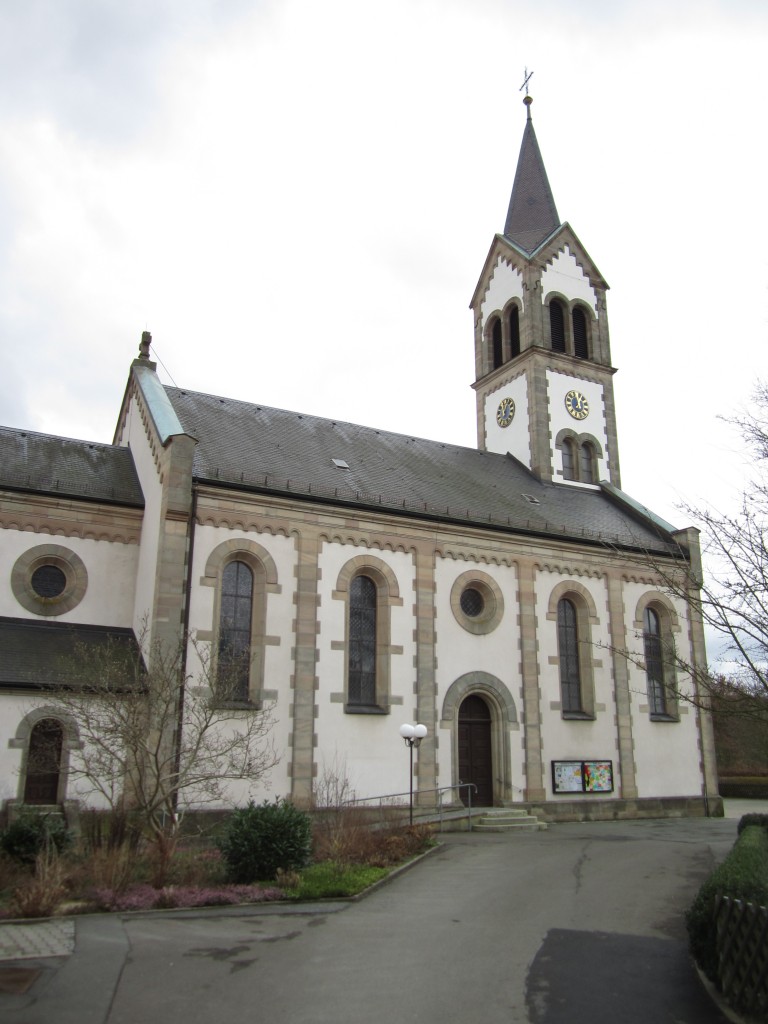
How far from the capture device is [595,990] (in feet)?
31.4

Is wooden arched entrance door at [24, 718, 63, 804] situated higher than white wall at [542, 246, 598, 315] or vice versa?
white wall at [542, 246, 598, 315]

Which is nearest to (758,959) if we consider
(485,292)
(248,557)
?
(248,557)

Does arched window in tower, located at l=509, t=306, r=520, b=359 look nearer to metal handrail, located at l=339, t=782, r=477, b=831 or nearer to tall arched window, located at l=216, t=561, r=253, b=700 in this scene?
tall arched window, located at l=216, t=561, r=253, b=700

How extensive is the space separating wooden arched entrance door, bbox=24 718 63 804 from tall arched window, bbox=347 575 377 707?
7996 millimetres

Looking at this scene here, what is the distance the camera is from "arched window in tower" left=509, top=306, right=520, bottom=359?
126ft

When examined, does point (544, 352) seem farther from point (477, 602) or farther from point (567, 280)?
point (477, 602)

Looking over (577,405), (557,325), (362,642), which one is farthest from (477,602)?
(557,325)

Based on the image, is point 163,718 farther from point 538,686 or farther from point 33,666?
point 538,686

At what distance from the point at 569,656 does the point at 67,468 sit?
17255mm

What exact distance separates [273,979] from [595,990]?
11.8 feet

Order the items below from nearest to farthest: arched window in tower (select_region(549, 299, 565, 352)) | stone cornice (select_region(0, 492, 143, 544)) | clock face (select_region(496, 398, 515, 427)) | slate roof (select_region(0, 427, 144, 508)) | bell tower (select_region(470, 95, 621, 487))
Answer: stone cornice (select_region(0, 492, 143, 544)) < slate roof (select_region(0, 427, 144, 508)) < bell tower (select_region(470, 95, 621, 487)) < clock face (select_region(496, 398, 515, 427)) < arched window in tower (select_region(549, 299, 565, 352))

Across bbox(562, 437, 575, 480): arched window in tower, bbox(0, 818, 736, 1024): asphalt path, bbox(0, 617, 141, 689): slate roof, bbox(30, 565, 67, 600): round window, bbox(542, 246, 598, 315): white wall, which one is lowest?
bbox(0, 818, 736, 1024): asphalt path

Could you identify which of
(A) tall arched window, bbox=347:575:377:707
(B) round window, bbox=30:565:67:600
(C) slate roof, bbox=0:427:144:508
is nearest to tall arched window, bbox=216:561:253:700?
(A) tall arched window, bbox=347:575:377:707

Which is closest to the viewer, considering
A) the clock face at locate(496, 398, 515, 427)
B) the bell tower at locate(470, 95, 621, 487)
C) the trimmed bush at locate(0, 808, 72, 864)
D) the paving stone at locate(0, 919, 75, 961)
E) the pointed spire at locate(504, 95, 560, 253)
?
the paving stone at locate(0, 919, 75, 961)
